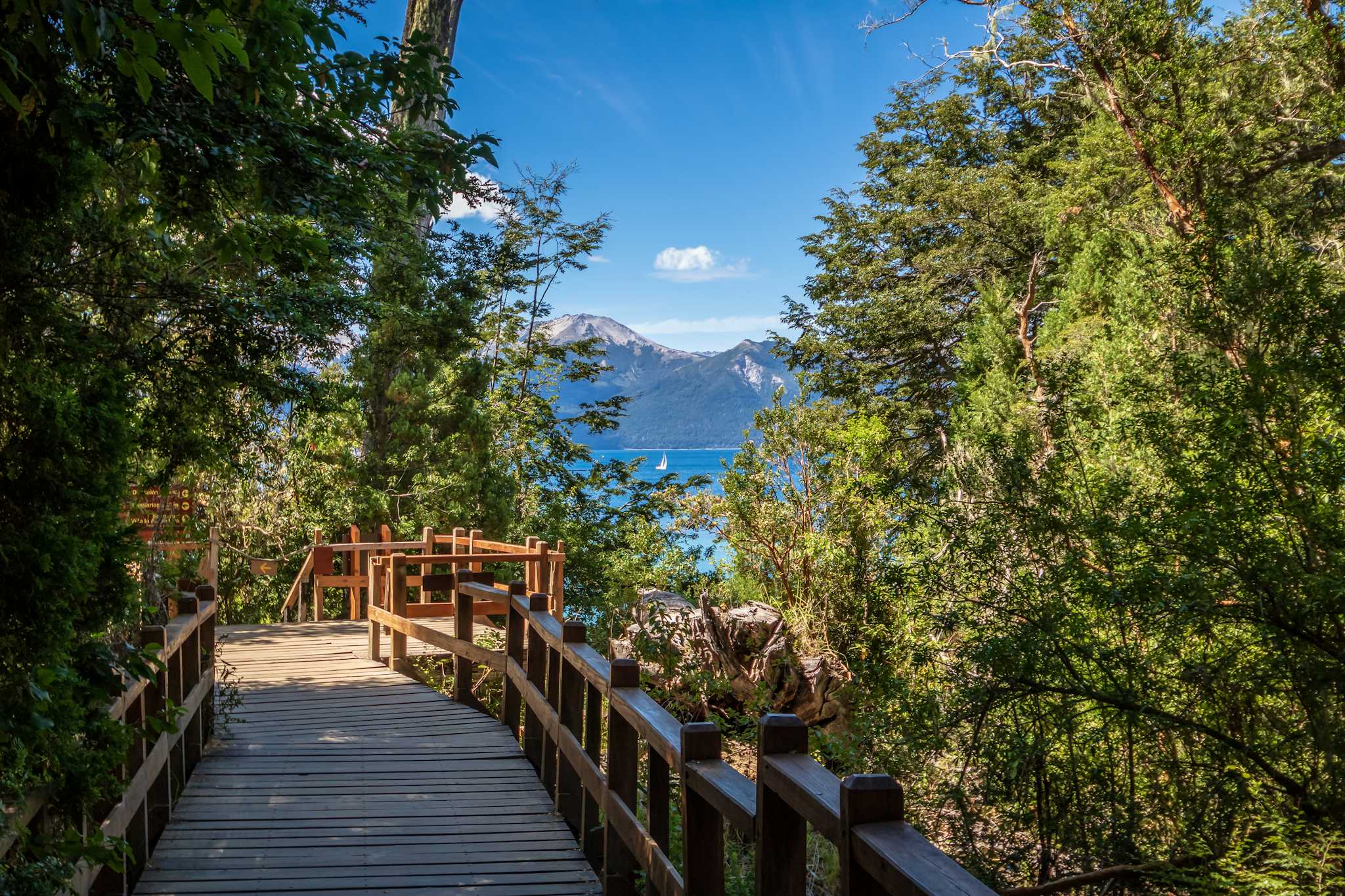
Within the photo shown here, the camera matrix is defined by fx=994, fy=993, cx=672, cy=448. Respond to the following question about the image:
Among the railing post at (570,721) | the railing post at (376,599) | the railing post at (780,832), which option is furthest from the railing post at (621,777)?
the railing post at (376,599)

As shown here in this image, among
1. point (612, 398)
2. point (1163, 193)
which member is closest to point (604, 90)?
point (612, 398)

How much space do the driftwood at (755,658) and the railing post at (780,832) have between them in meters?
7.87

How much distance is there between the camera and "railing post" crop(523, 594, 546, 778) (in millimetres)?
5547

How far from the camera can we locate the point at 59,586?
8.79 ft

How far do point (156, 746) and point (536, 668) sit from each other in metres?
1.97

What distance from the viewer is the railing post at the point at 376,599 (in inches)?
374

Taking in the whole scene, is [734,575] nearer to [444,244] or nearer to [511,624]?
[511,624]

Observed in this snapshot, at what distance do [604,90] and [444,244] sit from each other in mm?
66257

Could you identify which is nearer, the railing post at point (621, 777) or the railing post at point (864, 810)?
the railing post at point (864, 810)

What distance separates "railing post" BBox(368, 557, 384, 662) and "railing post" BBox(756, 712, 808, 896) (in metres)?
7.67

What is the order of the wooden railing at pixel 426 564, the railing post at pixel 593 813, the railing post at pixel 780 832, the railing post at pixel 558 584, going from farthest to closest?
the railing post at pixel 558 584, the wooden railing at pixel 426 564, the railing post at pixel 593 813, the railing post at pixel 780 832

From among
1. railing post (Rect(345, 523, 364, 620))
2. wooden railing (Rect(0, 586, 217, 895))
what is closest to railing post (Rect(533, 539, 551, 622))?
railing post (Rect(345, 523, 364, 620))

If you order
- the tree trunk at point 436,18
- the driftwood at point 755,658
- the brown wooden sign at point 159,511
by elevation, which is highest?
the tree trunk at point 436,18

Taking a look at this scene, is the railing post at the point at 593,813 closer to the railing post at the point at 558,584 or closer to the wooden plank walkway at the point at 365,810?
the wooden plank walkway at the point at 365,810
